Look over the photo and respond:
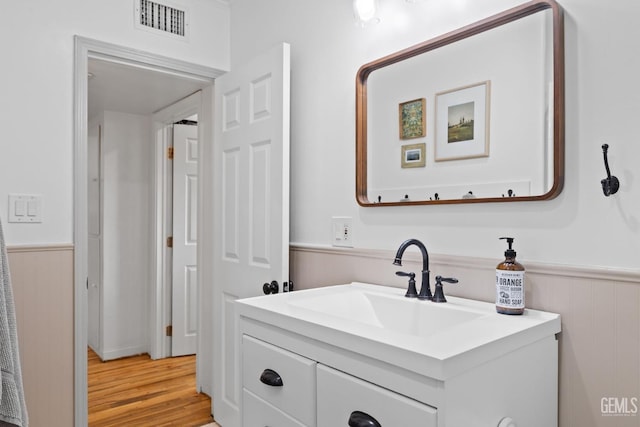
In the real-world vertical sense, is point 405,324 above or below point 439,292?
below

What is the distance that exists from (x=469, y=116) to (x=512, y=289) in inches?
22.5

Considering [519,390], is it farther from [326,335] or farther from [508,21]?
[508,21]

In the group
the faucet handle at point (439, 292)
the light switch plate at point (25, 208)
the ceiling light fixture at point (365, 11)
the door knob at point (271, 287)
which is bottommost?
the door knob at point (271, 287)

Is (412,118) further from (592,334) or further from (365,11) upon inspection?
(592,334)

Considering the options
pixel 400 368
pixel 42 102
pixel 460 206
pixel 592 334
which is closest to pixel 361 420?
pixel 400 368

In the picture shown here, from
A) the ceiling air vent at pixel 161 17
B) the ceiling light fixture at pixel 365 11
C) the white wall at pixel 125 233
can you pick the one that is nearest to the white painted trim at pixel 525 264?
the ceiling light fixture at pixel 365 11

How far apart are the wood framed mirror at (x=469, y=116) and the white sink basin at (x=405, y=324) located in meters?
0.35

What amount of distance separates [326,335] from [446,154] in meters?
0.76

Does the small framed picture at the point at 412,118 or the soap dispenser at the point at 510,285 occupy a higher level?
the small framed picture at the point at 412,118

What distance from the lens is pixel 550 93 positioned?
1214 millimetres

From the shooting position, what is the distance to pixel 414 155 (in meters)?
1.58

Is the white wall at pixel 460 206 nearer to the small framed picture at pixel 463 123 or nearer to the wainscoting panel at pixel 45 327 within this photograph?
the small framed picture at pixel 463 123

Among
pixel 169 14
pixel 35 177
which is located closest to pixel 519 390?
pixel 35 177

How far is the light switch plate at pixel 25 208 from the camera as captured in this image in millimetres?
1907
